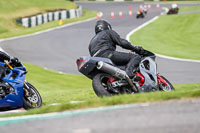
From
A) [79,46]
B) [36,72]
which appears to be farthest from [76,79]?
[79,46]

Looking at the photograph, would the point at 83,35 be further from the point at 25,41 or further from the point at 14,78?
the point at 14,78

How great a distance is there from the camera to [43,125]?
5172 millimetres

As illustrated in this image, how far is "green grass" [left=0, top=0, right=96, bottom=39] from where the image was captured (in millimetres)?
31091

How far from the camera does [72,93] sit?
10.9 m

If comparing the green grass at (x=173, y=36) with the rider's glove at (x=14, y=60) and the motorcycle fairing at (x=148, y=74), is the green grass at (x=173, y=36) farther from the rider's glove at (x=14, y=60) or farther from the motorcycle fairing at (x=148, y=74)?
the rider's glove at (x=14, y=60)

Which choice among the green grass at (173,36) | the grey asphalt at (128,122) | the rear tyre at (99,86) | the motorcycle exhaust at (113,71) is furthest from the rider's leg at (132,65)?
the green grass at (173,36)

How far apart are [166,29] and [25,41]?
9.55 metres

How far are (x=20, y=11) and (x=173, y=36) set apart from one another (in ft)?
47.5

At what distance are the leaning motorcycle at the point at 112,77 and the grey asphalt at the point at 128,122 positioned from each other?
2.35 m

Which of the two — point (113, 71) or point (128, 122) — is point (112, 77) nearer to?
point (113, 71)

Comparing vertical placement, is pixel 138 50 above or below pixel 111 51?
below

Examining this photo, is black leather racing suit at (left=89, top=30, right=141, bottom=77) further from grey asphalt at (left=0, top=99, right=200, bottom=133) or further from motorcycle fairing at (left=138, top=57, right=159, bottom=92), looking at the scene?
grey asphalt at (left=0, top=99, right=200, bottom=133)

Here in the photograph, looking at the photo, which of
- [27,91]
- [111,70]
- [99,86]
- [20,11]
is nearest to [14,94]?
[27,91]

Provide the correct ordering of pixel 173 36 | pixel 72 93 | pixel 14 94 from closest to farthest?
pixel 14 94 < pixel 72 93 < pixel 173 36
